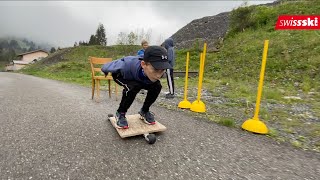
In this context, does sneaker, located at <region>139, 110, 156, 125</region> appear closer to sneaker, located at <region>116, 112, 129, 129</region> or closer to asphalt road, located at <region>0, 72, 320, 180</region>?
asphalt road, located at <region>0, 72, 320, 180</region>

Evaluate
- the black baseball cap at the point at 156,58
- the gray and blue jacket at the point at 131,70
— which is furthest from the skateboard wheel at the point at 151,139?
the black baseball cap at the point at 156,58

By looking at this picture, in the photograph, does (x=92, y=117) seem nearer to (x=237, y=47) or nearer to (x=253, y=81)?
(x=253, y=81)

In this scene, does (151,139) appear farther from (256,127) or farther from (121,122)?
(256,127)

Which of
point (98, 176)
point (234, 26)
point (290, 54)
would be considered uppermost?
point (234, 26)

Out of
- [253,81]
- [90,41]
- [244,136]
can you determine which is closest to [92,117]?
[244,136]

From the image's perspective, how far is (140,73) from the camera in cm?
291

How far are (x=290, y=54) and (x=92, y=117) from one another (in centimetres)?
985

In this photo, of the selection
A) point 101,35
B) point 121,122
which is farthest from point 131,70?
point 101,35

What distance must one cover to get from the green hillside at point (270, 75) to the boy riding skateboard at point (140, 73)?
152cm

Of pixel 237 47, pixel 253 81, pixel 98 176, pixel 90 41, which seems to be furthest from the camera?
pixel 90 41

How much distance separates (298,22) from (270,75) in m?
6.39

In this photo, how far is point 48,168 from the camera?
217 centimetres

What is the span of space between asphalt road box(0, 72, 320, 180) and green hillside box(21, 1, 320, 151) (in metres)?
0.68

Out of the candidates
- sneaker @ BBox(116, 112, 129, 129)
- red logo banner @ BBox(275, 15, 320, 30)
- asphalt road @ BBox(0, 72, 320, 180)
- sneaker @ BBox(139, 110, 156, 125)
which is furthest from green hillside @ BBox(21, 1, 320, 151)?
sneaker @ BBox(116, 112, 129, 129)
